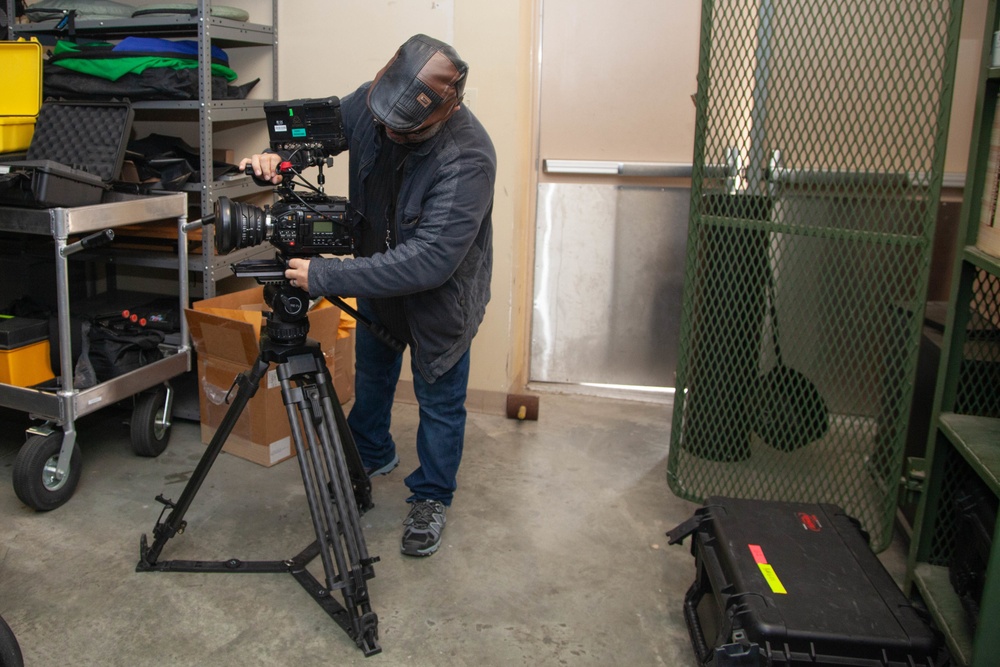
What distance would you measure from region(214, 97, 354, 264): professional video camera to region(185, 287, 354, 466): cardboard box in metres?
0.75

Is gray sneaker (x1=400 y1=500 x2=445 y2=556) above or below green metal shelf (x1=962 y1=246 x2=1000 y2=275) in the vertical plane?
below

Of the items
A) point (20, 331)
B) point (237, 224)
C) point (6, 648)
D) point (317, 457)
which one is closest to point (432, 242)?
point (237, 224)

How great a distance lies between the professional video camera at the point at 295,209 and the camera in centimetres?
199

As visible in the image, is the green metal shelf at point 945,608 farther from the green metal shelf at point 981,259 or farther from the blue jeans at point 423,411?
the blue jeans at point 423,411

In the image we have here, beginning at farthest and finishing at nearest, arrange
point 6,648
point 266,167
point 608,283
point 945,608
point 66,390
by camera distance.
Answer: point 608,283, point 66,390, point 266,167, point 945,608, point 6,648

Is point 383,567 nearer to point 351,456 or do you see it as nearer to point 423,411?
point 351,456

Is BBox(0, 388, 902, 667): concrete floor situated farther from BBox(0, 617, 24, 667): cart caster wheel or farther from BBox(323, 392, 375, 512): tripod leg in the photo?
BBox(0, 617, 24, 667): cart caster wheel

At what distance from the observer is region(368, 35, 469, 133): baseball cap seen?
Answer: 1.95 metres

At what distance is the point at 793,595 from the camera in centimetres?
182

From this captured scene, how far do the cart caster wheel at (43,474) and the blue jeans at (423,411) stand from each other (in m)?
0.87

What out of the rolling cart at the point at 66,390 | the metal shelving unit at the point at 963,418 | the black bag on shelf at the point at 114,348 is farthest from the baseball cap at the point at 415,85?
the black bag on shelf at the point at 114,348

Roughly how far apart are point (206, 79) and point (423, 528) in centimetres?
171

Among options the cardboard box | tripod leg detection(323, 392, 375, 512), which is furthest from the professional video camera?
the cardboard box

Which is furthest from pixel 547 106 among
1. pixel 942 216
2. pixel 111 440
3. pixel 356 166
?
pixel 111 440
